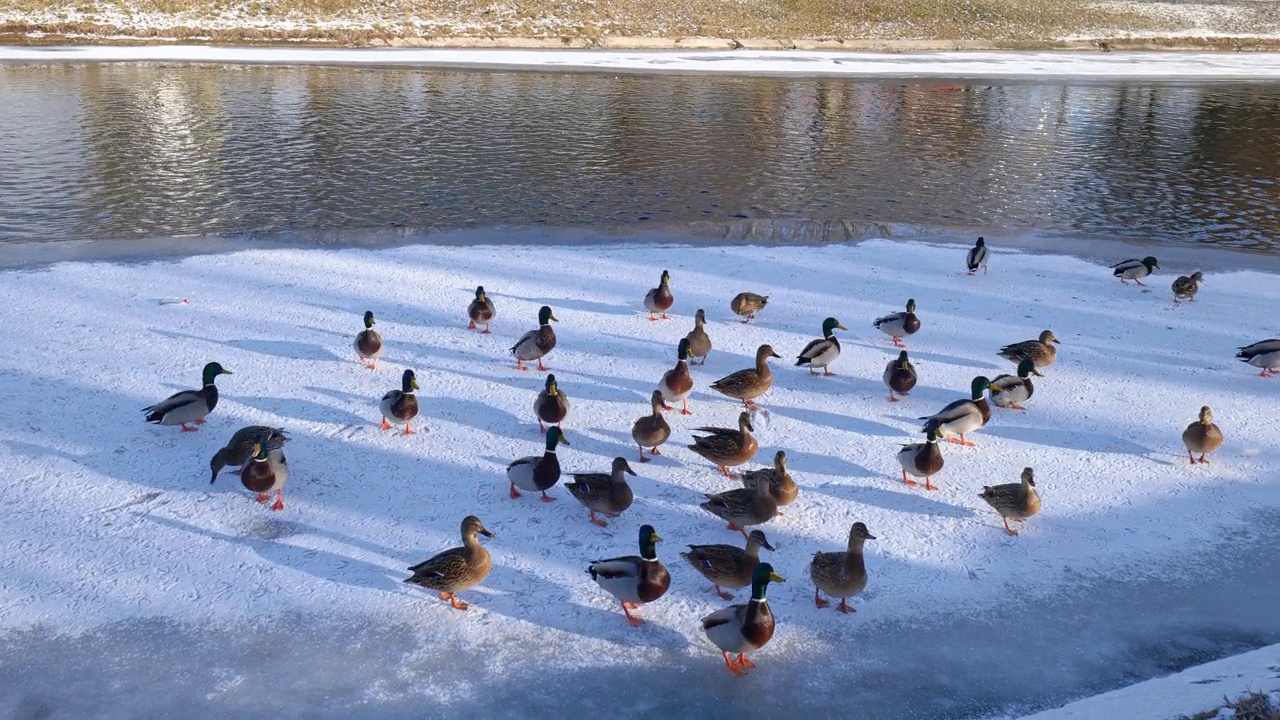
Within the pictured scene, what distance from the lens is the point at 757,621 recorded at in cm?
546

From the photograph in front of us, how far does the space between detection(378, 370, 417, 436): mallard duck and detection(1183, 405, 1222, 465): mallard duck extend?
5998mm

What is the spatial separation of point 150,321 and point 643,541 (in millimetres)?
6958

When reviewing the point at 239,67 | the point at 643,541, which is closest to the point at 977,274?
the point at 643,541

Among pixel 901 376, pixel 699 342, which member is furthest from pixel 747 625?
pixel 699 342

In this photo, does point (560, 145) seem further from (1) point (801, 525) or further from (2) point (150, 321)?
(1) point (801, 525)

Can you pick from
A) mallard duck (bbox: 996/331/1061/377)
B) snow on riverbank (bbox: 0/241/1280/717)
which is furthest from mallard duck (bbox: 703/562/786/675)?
mallard duck (bbox: 996/331/1061/377)

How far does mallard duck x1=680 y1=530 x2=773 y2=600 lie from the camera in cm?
609

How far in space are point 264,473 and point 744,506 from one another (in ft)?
10.6

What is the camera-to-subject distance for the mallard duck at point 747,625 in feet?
17.9

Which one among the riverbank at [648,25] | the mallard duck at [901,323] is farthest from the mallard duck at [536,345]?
the riverbank at [648,25]

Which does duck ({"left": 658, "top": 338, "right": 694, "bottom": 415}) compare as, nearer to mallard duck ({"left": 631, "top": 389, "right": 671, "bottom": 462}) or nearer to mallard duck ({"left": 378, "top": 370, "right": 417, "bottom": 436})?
mallard duck ({"left": 631, "top": 389, "right": 671, "bottom": 462})

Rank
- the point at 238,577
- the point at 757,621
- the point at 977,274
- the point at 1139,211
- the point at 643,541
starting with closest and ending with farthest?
the point at 757,621
the point at 643,541
the point at 238,577
the point at 977,274
the point at 1139,211

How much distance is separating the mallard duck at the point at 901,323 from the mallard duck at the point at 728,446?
10.3 feet

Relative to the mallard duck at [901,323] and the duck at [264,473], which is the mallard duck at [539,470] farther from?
the mallard duck at [901,323]
